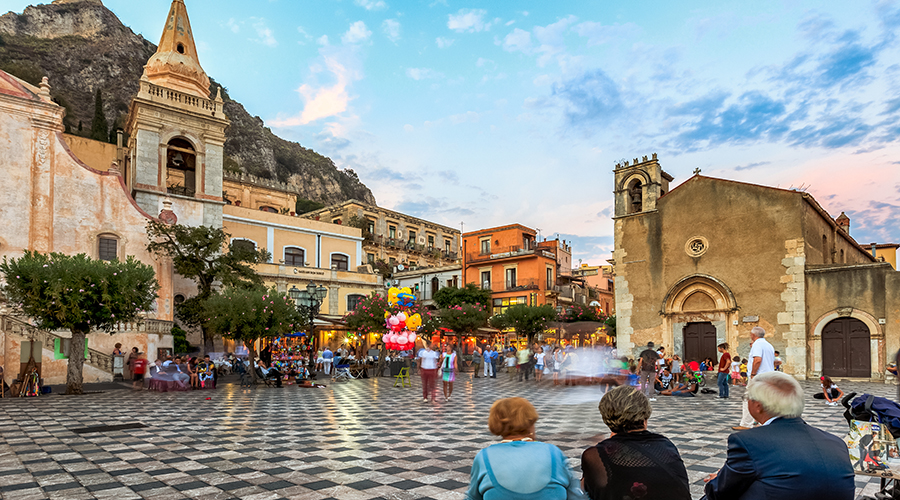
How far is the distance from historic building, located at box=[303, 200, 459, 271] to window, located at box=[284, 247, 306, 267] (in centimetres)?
1080

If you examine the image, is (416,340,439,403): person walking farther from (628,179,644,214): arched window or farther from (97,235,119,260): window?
(97,235,119,260): window

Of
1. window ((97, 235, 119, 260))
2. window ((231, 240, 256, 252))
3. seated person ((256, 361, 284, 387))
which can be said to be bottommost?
seated person ((256, 361, 284, 387))

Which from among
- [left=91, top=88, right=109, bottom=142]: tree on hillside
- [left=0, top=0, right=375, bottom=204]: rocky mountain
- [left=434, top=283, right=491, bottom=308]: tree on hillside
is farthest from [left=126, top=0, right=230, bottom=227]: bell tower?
[left=434, top=283, right=491, bottom=308]: tree on hillside

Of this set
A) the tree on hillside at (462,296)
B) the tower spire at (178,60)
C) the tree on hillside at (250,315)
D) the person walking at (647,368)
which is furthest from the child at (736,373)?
the tower spire at (178,60)

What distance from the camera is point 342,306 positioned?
40.6 m

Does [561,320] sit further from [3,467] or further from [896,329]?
[3,467]

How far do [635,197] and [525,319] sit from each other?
15889 mm

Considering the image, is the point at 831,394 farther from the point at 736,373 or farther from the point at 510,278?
the point at 510,278

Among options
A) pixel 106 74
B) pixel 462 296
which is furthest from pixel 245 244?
pixel 106 74

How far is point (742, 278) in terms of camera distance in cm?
2328

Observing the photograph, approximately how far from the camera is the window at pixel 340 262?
4390 centimetres

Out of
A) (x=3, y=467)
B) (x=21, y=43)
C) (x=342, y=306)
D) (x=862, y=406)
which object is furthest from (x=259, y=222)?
(x=21, y=43)

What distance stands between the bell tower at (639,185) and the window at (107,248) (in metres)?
23.1

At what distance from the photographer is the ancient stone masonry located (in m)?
21.6
